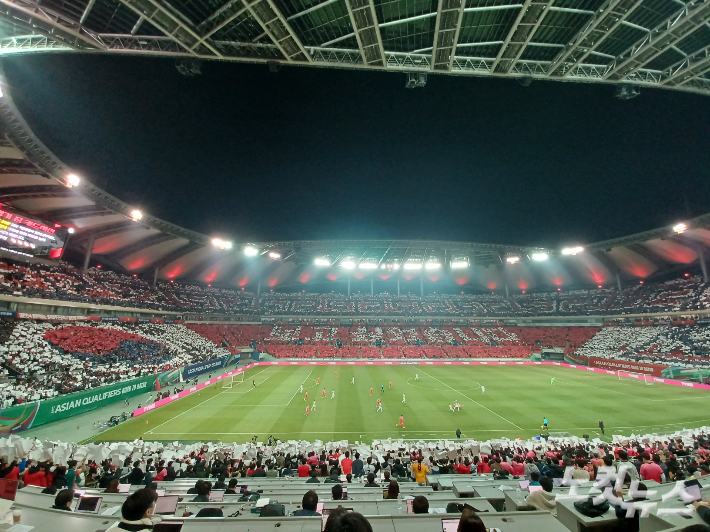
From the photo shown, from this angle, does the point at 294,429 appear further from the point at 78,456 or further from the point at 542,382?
the point at 542,382

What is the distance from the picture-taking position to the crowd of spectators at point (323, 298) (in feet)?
113

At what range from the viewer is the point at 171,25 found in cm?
1184

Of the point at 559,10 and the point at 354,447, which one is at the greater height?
the point at 559,10

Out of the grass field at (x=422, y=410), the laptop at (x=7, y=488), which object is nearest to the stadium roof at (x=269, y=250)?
the grass field at (x=422, y=410)

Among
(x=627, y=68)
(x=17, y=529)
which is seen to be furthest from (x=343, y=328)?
(x=17, y=529)

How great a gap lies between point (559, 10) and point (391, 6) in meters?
6.02

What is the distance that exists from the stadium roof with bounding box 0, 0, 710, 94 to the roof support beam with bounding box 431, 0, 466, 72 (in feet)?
0.12

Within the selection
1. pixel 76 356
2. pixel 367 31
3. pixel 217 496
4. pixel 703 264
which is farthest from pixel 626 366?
pixel 76 356

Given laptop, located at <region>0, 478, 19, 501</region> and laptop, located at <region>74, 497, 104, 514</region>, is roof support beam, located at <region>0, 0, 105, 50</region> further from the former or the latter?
laptop, located at <region>74, 497, 104, 514</region>

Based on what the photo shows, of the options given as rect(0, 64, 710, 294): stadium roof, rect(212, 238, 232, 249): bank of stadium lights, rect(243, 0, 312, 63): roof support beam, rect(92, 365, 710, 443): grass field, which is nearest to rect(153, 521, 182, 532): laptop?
rect(243, 0, 312, 63): roof support beam

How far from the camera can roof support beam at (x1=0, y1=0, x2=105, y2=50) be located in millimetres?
11469

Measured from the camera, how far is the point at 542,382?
119 feet

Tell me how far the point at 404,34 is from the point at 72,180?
103ft

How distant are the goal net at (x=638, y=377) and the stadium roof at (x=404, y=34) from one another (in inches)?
1366
